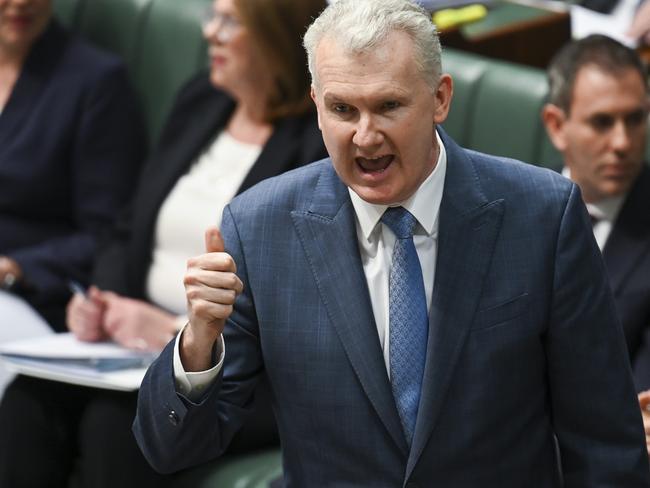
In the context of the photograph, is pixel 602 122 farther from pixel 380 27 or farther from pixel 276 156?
pixel 380 27

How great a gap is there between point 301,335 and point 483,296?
0.23m

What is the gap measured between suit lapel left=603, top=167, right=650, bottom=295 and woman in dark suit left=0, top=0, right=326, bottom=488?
0.63 m

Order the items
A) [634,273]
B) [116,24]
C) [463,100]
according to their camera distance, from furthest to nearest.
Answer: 1. [116,24]
2. [463,100]
3. [634,273]

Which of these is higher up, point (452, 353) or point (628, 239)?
point (452, 353)

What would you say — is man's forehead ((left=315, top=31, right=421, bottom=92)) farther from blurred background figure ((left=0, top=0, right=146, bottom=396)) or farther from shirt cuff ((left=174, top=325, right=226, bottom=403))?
blurred background figure ((left=0, top=0, right=146, bottom=396))

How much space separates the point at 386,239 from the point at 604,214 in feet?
2.54

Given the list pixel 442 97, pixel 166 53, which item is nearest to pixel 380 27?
pixel 442 97

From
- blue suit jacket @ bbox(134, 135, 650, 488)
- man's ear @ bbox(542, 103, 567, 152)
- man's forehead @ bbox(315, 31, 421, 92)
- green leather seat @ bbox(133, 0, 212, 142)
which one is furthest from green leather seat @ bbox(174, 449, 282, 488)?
green leather seat @ bbox(133, 0, 212, 142)

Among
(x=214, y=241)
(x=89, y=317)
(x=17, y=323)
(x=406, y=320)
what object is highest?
(x=214, y=241)

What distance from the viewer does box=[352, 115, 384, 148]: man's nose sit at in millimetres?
1655

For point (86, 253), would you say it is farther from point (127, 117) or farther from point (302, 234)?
point (302, 234)

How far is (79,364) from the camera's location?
2615mm

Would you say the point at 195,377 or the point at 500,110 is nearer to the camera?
the point at 195,377

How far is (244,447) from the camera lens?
260 centimetres
